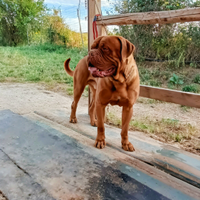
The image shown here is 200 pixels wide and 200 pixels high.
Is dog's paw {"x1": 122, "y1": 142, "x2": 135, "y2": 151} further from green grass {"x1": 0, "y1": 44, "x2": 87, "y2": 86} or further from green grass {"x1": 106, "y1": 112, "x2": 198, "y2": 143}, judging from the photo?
green grass {"x1": 0, "y1": 44, "x2": 87, "y2": 86}

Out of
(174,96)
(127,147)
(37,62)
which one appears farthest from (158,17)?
(37,62)

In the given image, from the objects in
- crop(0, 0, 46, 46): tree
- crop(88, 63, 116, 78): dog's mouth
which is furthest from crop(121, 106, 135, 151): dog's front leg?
crop(0, 0, 46, 46): tree

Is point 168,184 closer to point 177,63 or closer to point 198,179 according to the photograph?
point 198,179

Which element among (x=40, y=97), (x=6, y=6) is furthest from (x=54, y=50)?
(x=40, y=97)

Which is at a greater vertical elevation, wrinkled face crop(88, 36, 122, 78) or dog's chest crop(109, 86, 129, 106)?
wrinkled face crop(88, 36, 122, 78)

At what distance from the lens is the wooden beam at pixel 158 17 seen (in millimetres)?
1781

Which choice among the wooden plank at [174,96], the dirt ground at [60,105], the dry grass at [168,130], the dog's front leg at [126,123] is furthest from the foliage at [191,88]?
the dog's front leg at [126,123]

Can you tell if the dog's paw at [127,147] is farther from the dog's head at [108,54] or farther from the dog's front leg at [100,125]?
the dog's head at [108,54]

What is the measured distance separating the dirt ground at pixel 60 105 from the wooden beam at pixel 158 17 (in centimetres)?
183

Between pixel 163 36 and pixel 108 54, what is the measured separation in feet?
12.7

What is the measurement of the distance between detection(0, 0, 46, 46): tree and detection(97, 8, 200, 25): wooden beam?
24.6ft

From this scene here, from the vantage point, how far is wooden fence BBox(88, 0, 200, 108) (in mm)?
1826

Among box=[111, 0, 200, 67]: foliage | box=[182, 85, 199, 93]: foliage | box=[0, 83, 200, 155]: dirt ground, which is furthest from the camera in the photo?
box=[111, 0, 200, 67]: foliage

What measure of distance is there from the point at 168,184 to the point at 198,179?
35 centimetres
